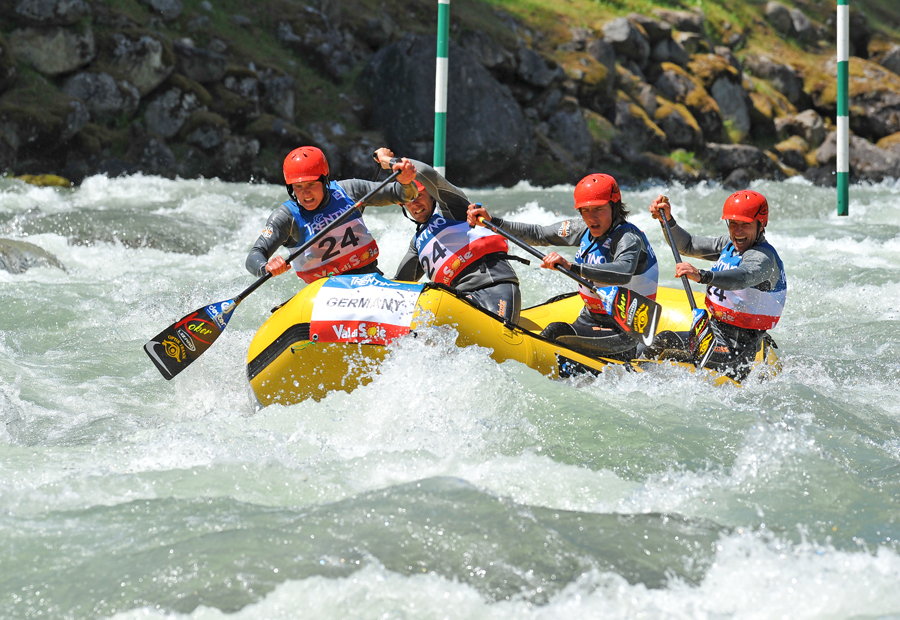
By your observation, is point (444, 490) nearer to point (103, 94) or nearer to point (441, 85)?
point (441, 85)

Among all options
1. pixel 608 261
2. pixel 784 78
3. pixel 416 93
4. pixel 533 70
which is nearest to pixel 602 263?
pixel 608 261

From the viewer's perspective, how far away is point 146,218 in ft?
31.6

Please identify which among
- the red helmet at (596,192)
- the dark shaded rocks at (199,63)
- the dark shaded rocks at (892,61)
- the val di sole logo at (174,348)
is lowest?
the val di sole logo at (174,348)

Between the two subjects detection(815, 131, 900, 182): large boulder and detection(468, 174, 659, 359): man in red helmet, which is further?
detection(815, 131, 900, 182): large boulder

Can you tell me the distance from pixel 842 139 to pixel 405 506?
8.08 m

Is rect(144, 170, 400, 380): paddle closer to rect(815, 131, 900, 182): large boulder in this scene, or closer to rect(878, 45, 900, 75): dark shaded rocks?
rect(815, 131, 900, 182): large boulder

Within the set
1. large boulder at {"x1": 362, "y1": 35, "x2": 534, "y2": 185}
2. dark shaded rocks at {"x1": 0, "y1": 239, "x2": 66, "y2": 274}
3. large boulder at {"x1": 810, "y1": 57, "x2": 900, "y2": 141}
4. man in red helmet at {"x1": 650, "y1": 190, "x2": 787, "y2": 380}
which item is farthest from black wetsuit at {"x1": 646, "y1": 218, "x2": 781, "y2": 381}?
large boulder at {"x1": 810, "y1": 57, "x2": 900, "y2": 141}

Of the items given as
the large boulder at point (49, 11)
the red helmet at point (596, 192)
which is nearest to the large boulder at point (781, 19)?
the large boulder at point (49, 11)

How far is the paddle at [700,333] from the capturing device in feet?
16.1

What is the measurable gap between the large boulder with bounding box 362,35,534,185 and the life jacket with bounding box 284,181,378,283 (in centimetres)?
999

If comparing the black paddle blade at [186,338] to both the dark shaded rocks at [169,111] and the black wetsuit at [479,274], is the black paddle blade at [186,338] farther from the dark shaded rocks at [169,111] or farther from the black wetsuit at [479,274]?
the dark shaded rocks at [169,111]

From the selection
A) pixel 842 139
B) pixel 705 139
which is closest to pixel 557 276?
pixel 842 139

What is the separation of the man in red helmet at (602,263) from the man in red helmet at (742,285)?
23cm

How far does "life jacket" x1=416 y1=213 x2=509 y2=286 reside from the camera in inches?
190
